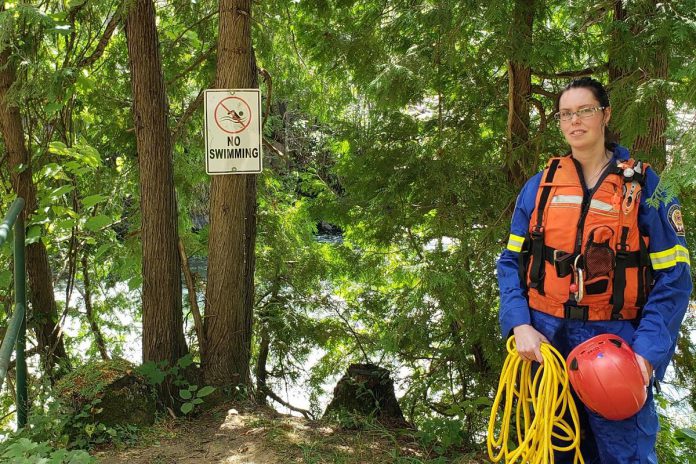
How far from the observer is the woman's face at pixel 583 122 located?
8.18ft

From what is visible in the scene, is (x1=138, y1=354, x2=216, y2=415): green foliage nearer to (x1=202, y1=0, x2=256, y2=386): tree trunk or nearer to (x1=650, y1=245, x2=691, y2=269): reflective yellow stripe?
(x1=202, y1=0, x2=256, y2=386): tree trunk

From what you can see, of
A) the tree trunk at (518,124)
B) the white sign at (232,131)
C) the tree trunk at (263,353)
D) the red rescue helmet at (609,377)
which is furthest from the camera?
the tree trunk at (263,353)

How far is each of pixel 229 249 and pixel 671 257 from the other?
10.8 ft

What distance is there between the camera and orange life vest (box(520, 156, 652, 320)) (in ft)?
7.95

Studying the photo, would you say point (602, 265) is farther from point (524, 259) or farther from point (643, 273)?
point (524, 259)

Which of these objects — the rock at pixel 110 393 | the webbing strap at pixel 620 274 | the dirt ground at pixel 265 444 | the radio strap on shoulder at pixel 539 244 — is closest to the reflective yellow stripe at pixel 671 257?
the webbing strap at pixel 620 274

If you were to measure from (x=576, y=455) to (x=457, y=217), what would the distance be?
2.76 metres

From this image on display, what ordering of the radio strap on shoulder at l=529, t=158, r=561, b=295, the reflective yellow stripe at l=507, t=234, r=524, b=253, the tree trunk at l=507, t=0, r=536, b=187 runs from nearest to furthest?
the radio strap on shoulder at l=529, t=158, r=561, b=295 < the reflective yellow stripe at l=507, t=234, r=524, b=253 < the tree trunk at l=507, t=0, r=536, b=187

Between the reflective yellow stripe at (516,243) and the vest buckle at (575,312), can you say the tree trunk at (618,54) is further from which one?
the vest buckle at (575,312)

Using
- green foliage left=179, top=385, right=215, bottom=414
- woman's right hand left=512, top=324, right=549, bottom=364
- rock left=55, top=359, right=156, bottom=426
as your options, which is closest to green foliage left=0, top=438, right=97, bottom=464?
rock left=55, top=359, right=156, bottom=426

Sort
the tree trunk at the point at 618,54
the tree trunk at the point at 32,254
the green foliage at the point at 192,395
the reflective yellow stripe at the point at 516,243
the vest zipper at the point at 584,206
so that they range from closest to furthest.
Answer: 1. the vest zipper at the point at 584,206
2. the reflective yellow stripe at the point at 516,243
3. the tree trunk at the point at 618,54
4. the green foliage at the point at 192,395
5. the tree trunk at the point at 32,254

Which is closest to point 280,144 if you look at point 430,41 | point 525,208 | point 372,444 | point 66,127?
point 66,127

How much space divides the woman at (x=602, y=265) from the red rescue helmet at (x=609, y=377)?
78mm

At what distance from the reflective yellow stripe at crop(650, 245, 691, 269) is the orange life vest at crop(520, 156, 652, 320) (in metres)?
0.04
